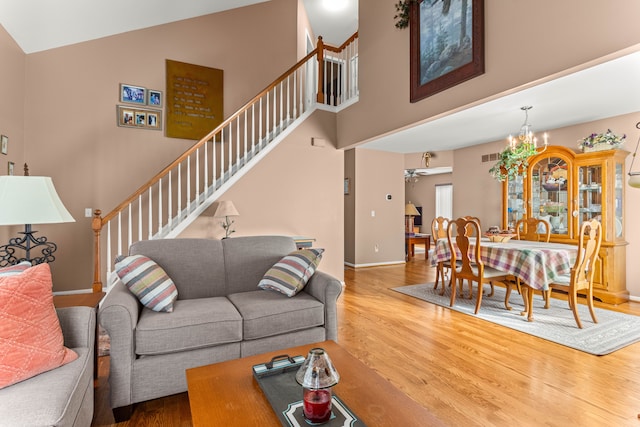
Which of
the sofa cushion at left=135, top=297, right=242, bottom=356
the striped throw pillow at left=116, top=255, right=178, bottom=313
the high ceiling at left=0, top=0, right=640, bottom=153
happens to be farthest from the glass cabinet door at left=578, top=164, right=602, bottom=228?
the striped throw pillow at left=116, top=255, right=178, bottom=313

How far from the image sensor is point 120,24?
4.48 meters

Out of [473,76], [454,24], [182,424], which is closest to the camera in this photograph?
[182,424]

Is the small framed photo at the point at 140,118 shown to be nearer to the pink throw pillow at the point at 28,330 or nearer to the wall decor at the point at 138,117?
the wall decor at the point at 138,117

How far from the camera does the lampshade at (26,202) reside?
1.78 m

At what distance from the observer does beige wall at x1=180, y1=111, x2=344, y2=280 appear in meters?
4.50

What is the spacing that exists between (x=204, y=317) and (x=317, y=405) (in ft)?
3.76

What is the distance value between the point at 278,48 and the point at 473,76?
3753mm

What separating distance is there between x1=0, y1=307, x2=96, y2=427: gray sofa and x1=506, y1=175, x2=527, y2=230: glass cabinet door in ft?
18.3

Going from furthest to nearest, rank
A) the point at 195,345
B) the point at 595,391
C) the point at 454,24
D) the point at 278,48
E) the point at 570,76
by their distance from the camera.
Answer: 1. the point at 278,48
2. the point at 454,24
3. the point at 570,76
4. the point at 595,391
5. the point at 195,345

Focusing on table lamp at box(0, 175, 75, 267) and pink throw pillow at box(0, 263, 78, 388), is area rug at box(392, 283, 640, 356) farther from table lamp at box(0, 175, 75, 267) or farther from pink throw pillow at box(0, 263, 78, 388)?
table lamp at box(0, 175, 75, 267)

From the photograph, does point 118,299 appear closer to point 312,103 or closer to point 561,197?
point 312,103

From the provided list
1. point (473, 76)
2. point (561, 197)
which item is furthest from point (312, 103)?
point (561, 197)

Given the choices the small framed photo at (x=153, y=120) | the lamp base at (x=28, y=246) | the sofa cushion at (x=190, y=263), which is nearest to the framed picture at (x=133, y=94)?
the small framed photo at (x=153, y=120)

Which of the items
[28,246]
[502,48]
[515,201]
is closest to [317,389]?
[28,246]
